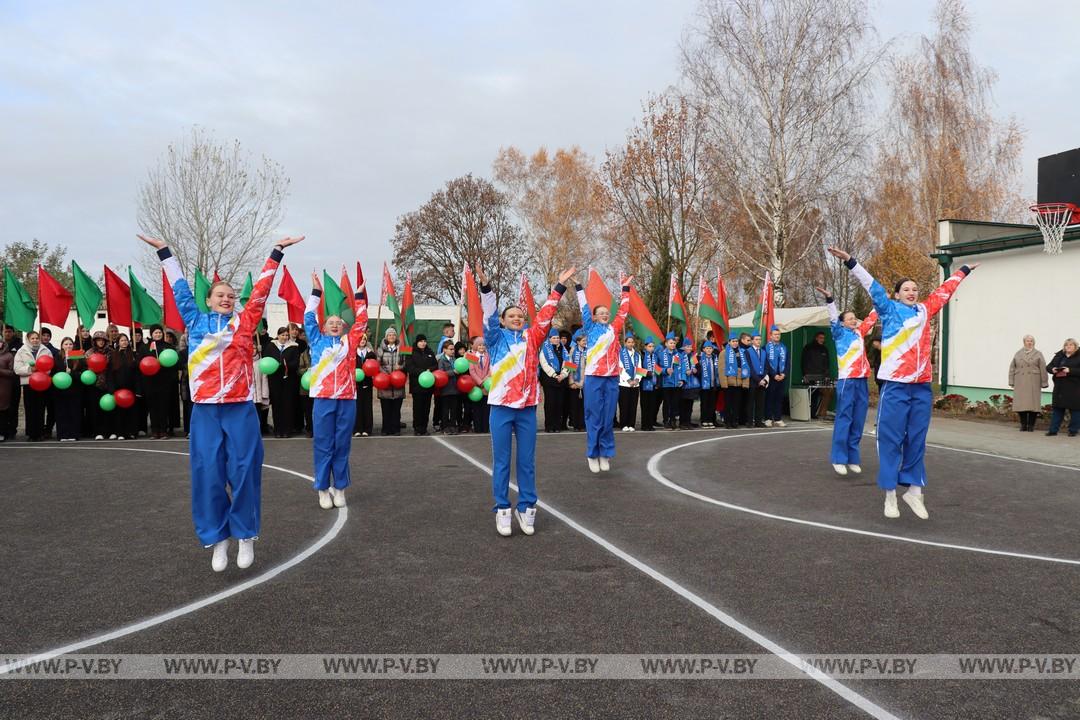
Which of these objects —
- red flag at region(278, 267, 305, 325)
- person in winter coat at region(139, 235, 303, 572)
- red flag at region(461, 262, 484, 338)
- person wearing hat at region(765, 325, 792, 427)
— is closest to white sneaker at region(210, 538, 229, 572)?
person in winter coat at region(139, 235, 303, 572)

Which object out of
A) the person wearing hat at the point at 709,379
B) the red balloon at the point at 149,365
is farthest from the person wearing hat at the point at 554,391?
the red balloon at the point at 149,365

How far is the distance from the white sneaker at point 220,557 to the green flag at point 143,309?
10.9 meters

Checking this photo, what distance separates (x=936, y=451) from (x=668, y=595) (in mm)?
9451

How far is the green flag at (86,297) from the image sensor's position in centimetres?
1495

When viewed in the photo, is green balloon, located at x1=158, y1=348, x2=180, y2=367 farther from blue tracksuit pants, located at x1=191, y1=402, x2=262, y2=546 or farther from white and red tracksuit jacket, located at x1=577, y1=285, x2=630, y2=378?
blue tracksuit pants, located at x1=191, y1=402, x2=262, y2=546

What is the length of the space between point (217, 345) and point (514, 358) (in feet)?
8.26

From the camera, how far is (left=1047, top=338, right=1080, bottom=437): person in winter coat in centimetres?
1545

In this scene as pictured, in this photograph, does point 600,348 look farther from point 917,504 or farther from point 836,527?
point 917,504

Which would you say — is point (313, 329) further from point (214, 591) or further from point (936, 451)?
point (936, 451)

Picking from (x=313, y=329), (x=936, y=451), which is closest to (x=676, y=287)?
(x=936, y=451)

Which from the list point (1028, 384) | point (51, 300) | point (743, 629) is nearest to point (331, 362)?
point (743, 629)

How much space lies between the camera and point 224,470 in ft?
19.8

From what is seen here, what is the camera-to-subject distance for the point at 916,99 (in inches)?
1394

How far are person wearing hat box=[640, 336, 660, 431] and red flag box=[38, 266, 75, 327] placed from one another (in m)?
11.6
